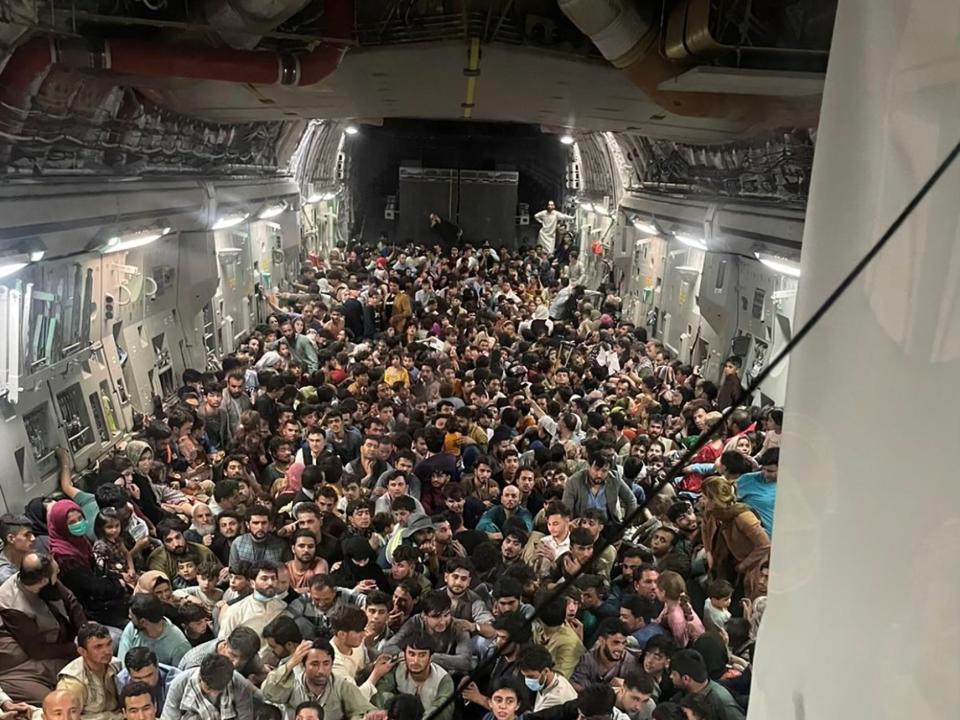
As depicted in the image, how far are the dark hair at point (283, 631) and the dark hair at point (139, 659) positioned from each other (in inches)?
14.6

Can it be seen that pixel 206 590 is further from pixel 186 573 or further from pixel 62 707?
pixel 62 707

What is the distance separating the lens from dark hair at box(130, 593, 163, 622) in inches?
110

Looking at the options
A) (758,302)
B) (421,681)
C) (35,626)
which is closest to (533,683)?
(421,681)

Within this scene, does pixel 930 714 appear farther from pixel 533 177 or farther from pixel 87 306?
pixel 533 177

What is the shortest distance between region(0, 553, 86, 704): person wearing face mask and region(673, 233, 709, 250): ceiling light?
433cm

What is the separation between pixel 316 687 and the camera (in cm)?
249

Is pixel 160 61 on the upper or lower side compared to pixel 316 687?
upper

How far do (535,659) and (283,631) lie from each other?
92 cm

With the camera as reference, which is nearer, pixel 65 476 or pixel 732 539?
pixel 732 539

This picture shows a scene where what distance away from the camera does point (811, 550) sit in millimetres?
1052

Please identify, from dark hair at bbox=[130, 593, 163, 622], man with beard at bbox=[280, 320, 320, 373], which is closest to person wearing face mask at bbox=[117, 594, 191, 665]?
dark hair at bbox=[130, 593, 163, 622]

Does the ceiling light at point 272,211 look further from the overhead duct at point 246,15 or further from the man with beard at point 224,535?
the man with beard at point 224,535

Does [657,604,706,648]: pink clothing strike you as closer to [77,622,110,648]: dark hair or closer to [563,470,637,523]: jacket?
[563,470,637,523]: jacket

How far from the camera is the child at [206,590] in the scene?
3070mm
